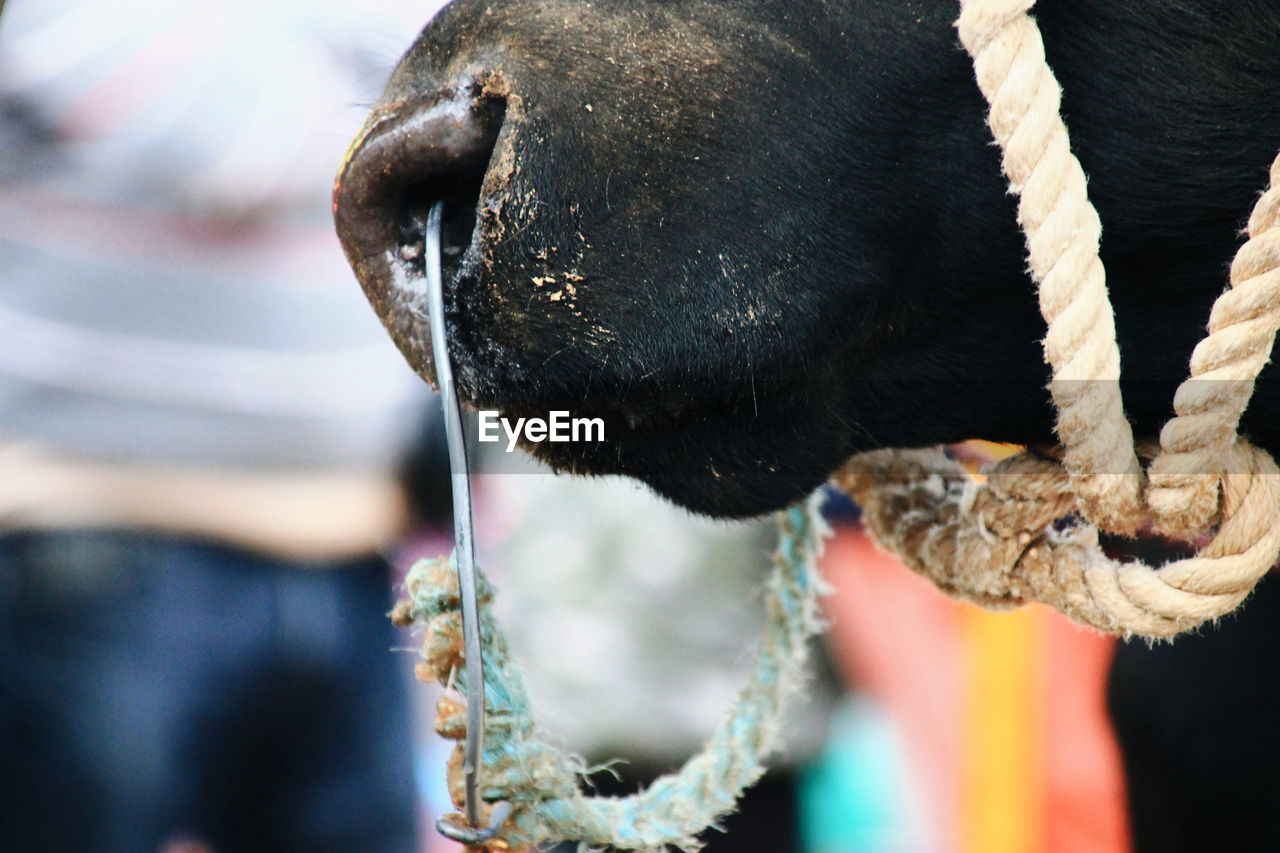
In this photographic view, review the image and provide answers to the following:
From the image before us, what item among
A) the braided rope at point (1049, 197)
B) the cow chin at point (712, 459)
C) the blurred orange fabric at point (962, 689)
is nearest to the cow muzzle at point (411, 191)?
the cow chin at point (712, 459)

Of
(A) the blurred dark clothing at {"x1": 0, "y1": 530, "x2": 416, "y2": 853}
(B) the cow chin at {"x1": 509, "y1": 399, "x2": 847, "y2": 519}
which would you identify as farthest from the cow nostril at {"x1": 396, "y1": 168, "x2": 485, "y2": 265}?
(A) the blurred dark clothing at {"x1": 0, "y1": 530, "x2": 416, "y2": 853}

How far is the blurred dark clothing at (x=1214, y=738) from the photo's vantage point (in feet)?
4.25

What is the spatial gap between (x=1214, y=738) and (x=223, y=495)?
4.67 ft

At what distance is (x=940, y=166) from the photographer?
30.5 inches

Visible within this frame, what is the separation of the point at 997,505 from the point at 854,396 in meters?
0.14

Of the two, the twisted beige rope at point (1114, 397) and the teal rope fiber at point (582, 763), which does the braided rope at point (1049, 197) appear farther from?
the teal rope fiber at point (582, 763)

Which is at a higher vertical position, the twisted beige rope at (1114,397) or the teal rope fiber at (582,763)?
the twisted beige rope at (1114,397)

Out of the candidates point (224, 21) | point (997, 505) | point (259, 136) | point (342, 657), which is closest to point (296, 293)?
point (259, 136)

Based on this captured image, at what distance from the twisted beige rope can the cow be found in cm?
5

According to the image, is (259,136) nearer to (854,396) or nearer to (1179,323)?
(854,396)

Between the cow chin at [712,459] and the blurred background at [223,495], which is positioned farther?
the blurred background at [223,495]

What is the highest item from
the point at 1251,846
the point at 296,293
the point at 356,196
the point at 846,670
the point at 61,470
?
the point at 296,293

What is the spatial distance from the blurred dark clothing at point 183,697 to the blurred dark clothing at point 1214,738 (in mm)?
1165

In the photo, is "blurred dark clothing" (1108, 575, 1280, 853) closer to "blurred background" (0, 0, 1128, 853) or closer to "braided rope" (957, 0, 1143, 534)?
"blurred background" (0, 0, 1128, 853)
